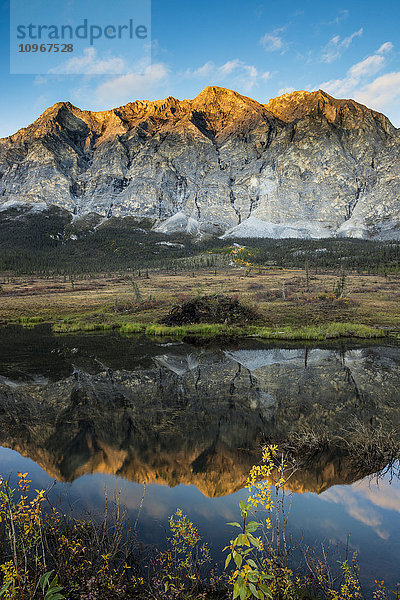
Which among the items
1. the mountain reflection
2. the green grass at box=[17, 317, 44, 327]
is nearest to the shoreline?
the green grass at box=[17, 317, 44, 327]

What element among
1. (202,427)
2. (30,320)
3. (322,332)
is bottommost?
(202,427)

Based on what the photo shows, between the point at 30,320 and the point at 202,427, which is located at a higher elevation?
the point at 30,320

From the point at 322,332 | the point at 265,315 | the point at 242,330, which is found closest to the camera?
the point at 322,332

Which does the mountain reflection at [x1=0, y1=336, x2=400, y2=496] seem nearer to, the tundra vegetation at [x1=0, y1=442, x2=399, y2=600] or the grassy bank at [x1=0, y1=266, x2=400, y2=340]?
the tundra vegetation at [x1=0, y1=442, x2=399, y2=600]

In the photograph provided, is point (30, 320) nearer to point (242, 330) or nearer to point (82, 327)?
point (82, 327)

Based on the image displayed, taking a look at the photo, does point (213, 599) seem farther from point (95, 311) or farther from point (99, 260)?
point (99, 260)

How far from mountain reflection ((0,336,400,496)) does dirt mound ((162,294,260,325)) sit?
33.1ft

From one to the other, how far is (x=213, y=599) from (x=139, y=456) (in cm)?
666

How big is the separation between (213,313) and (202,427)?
2459 cm

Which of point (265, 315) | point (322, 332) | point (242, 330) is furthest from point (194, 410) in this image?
point (265, 315)

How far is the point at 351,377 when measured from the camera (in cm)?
2152

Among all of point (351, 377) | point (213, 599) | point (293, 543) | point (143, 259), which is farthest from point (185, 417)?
point (143, 259)

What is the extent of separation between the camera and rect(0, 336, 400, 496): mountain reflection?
38.4 ft

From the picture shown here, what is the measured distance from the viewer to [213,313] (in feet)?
128
